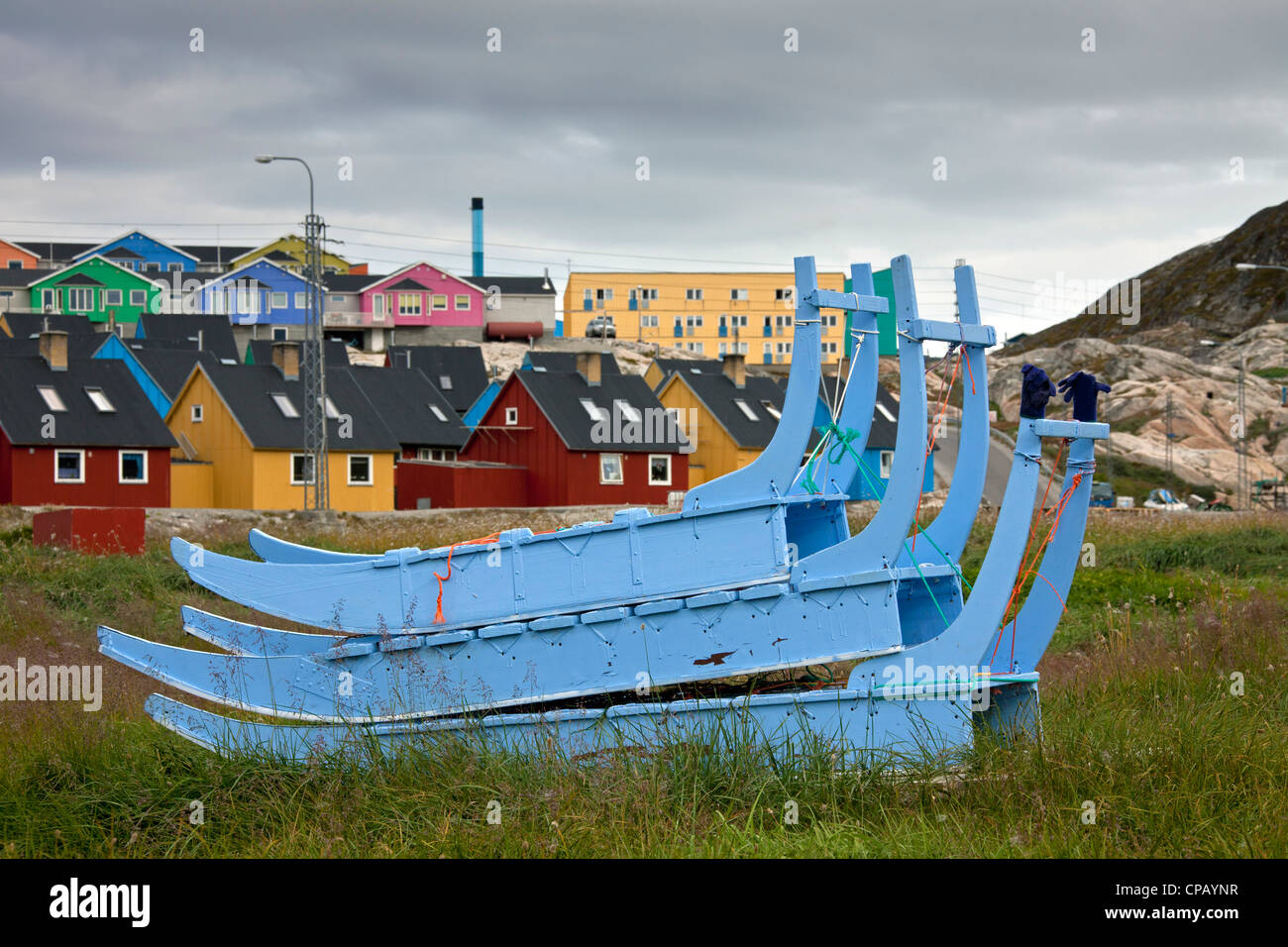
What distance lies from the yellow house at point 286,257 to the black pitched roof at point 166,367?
3584 cm

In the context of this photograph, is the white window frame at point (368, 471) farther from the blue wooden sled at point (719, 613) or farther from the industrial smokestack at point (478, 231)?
the industrial smokestack at point (478, 231)

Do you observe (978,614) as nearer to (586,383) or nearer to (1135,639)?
(1135,639)

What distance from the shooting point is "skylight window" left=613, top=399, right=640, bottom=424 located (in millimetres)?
47031

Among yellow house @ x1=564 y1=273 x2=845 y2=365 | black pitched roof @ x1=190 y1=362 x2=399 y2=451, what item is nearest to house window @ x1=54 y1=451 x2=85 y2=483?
Answer: black pitched roof @ x1=190 y1=362 x2=399 y2=451

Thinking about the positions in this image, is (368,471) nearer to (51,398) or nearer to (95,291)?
(51,398)

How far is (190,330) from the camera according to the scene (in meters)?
73.0

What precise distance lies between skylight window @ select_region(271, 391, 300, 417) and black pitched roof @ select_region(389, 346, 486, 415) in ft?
75.4

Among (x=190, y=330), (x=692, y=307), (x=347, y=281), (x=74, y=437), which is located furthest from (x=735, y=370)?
(x=692, y=307)

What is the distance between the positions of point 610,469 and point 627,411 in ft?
8.35

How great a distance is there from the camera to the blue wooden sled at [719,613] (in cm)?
697

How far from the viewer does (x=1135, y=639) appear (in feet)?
35.5

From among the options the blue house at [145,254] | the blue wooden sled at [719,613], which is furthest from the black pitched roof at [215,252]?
the blue wooden sled at [719,613]

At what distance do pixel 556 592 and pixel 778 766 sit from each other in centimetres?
201
